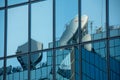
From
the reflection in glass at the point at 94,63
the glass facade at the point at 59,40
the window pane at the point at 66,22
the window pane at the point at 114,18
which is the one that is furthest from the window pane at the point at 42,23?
the window pane at the point at 114,18

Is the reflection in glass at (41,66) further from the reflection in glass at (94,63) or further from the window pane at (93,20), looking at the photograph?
the window pane at (93,20)

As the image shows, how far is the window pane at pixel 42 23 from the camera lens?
1329 inches

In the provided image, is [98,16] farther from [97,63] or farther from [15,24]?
[15,24]

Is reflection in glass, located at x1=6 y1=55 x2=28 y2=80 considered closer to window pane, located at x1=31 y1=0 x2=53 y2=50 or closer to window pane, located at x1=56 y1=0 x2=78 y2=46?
window pane, located at x1=31 y1=0 x2=53 y2=50

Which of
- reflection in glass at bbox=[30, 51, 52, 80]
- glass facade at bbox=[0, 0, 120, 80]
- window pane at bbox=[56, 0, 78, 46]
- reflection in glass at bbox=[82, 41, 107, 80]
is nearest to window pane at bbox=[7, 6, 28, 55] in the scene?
glass facade at bbox=[0, 0, 120, 80]

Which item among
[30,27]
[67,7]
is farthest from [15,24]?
[67,7]

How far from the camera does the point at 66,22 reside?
3325 cm

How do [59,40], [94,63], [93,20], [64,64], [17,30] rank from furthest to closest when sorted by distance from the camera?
1. [17,30]
2. [59,40]
3. [64,64]
4. [93,20]
5. [94,63]

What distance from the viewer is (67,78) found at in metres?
32.5

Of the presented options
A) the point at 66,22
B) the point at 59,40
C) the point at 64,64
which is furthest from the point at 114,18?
the point at 64,64

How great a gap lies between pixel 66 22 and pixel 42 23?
1.45 metres

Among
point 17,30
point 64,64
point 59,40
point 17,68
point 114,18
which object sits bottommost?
point 17,68

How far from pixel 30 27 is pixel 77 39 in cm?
317

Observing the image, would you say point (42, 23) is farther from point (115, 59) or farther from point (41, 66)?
point (115, 59)
